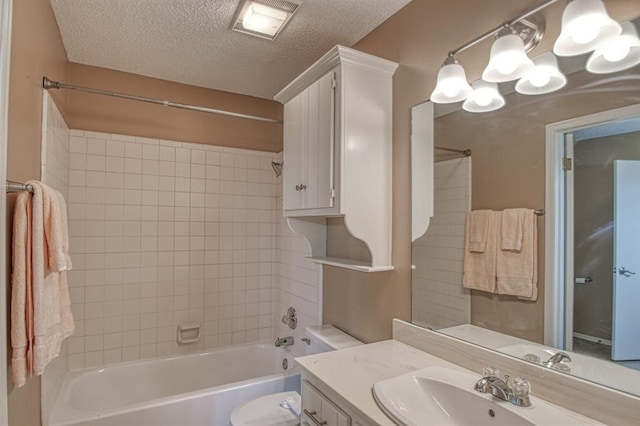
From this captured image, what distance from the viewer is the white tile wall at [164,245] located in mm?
2492

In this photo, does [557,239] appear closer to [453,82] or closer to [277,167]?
[453,82]

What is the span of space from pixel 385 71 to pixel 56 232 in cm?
161

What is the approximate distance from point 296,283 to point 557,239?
1.98 metres

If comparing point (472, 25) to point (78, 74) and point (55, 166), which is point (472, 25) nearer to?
point (55, 166)

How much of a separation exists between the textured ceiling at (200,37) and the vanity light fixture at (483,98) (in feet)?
2.22

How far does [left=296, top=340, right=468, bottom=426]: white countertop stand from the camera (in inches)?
44.3

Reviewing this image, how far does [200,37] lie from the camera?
2096mm

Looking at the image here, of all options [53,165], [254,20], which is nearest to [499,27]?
[254,20]

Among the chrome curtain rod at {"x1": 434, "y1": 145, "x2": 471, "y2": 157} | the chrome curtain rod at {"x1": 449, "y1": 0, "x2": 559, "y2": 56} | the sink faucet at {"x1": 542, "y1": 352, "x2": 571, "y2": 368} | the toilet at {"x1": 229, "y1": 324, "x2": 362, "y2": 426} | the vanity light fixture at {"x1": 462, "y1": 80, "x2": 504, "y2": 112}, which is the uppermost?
the chrome curtain rod at {"x1": 449, "y1": 0, "x2": 559, "y2": 56}

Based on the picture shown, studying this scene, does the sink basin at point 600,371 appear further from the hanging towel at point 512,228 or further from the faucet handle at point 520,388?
the hanging towel at point 512,228

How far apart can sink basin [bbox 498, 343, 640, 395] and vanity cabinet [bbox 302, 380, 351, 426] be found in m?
0.69

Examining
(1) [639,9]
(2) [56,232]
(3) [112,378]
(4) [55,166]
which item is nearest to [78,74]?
(4) [55,166]

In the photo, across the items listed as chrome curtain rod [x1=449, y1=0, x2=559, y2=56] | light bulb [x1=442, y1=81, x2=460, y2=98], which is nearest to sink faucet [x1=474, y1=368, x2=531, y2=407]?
light bulb [x1=442, y1=81, x2=460, y2=98]

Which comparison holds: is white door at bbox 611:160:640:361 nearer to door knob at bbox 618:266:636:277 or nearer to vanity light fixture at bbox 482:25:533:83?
door knob at bbox 618:266:636:277
